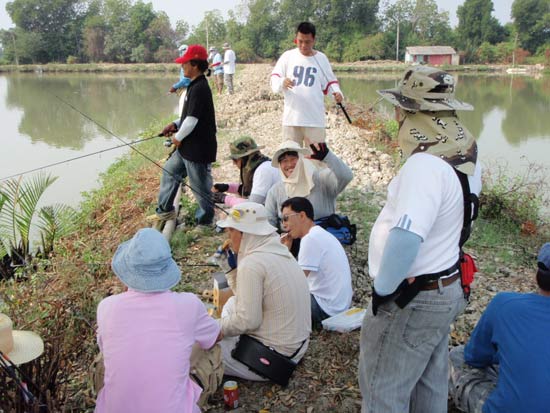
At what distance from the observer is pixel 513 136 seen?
14102 millimetres

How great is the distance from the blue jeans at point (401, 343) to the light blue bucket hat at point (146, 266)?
0.88 meters

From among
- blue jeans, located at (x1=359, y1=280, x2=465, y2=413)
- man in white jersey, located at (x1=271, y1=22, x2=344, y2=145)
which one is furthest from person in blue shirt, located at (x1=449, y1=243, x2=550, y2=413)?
man in white jersey, located at (x1=271, y1=22, x2=344, y2=145)

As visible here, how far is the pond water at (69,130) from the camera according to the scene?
438 inches

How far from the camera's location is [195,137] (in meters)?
5.11

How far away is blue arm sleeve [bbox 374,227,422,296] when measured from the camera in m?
1.90

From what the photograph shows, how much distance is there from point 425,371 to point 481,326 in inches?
18.5

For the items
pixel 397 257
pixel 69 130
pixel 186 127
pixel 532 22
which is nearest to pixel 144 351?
pixel 397 257

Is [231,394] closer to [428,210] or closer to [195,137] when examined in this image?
[428,210]

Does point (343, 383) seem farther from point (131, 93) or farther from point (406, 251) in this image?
point (131, 93)

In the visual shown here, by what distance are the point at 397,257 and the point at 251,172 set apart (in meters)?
3.30

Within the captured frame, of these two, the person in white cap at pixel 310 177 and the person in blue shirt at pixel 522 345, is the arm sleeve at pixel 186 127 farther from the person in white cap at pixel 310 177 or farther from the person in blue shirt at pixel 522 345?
the person in blue shirt at pixel 522 345

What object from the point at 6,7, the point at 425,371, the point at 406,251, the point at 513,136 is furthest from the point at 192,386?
the point at 6,7

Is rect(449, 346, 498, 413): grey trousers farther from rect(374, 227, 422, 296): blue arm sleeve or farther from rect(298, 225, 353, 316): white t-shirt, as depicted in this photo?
rect(374, 227, 422, 296): blue arm sleeve

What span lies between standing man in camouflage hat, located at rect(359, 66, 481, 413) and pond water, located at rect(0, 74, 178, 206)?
5.02m
